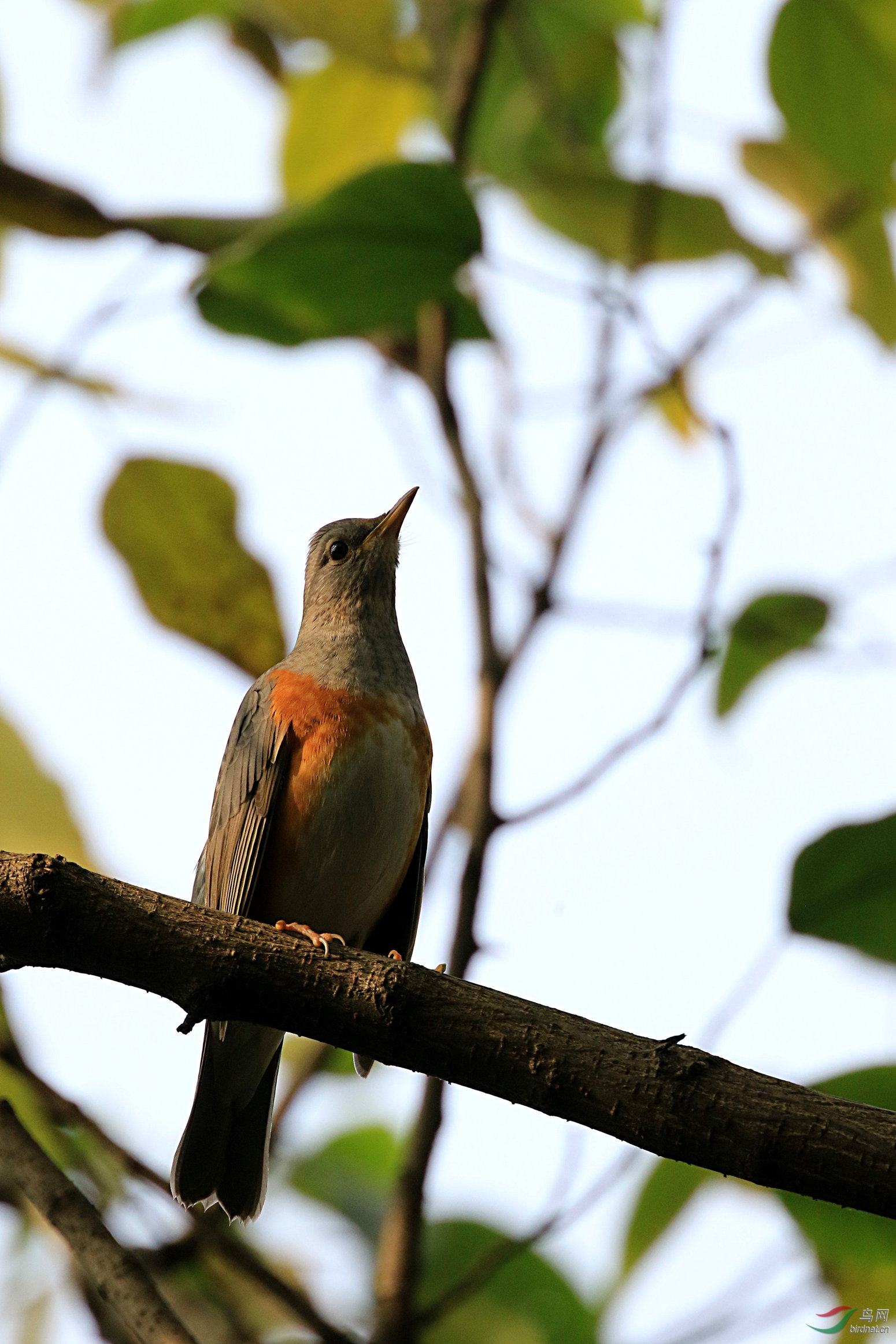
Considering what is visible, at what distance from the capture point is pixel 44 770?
3582mm

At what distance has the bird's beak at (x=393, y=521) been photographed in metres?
5.85

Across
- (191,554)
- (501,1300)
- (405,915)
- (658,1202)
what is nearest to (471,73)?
(191,554)

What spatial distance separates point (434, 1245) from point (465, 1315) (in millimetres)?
396

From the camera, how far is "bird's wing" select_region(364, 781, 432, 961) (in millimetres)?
5152

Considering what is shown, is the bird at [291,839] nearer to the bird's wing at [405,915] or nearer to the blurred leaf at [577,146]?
the bird's wing at [405,915]

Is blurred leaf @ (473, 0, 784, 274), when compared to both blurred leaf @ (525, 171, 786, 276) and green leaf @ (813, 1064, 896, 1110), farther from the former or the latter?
green leaf @ (813, 1064, 896, 1110)

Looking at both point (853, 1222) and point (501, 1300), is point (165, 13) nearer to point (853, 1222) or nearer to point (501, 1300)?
point (853, 1222)

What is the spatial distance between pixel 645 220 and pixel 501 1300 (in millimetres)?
3606

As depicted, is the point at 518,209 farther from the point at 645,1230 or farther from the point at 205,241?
the point at 645,1230

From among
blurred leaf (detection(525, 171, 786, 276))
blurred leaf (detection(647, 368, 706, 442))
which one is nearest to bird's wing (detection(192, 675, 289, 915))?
blurred leaf (detection(647, 368, 706, 442))

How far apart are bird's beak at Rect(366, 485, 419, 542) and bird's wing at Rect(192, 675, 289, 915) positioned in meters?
1.20

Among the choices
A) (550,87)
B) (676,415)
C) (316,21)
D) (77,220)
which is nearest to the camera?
(77,220)

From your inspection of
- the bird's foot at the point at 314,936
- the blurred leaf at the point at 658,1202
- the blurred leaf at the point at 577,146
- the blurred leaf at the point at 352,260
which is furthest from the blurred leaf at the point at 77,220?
the blurred leaf at the point at 658,1202

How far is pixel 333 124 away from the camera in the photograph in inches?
198
